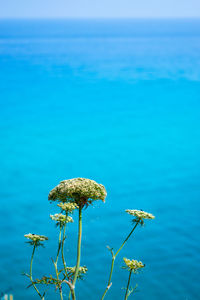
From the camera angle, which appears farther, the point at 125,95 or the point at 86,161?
the point at 125,95

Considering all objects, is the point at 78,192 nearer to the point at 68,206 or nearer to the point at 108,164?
the point at 68,206

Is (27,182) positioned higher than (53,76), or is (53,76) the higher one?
(53,76)

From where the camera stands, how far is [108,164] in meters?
13.2

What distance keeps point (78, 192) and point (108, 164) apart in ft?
34.3

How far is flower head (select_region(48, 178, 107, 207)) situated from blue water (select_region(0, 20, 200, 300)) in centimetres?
68

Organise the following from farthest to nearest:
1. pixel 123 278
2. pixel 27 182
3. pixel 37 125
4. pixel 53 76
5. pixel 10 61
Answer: pixel 10 61 < pixel 53 76 < pixel 37 125 < pixel 27 182 < pixel 123 278

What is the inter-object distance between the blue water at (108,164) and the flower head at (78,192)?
0.68 m

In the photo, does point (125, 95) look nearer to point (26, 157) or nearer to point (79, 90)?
point (79, 90)

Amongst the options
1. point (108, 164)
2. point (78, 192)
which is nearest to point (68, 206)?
point (78, 192)

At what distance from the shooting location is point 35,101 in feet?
66.9

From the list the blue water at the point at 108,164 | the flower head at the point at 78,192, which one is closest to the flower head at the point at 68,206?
the flower head at the point at 78,192

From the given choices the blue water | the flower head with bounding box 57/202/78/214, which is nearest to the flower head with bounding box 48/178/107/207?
the flower head with bounding box 57/202/78/214

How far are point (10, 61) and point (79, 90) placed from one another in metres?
11.1

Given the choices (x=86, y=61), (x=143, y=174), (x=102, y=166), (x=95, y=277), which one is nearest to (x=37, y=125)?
(x=102, y=166)
